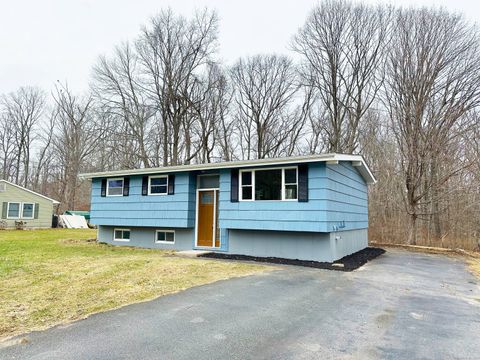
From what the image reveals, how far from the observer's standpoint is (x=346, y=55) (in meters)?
18.1

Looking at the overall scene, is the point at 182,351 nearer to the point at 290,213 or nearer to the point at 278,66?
the point at 290,213

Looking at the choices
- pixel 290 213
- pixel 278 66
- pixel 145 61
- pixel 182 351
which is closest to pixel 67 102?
pixel 145 61

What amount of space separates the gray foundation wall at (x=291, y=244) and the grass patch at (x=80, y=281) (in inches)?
60.6

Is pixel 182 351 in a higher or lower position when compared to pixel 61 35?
lower

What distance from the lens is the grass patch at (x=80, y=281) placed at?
4.19 m

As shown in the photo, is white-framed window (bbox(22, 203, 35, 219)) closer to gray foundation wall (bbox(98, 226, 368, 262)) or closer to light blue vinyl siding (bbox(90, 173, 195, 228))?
light blue vinyl siding (bbox(90, 173, 195, 228))

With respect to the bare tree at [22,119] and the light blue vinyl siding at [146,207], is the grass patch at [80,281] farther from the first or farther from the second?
the bare tree at [22,119]

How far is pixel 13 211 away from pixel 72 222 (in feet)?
13.0

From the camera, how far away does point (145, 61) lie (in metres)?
20.8

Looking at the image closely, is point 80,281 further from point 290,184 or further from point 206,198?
point 290,184

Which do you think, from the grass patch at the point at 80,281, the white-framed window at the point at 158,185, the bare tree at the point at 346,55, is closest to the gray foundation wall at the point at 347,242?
the grass patch at the point at 80,281

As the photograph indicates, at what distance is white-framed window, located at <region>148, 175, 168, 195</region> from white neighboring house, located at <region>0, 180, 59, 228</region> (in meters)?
15.4

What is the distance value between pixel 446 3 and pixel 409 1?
176cm

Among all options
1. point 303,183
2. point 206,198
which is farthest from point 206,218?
point 303,183
